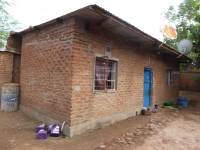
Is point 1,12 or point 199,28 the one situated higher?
point 1,12

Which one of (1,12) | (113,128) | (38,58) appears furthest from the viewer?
(1,12)

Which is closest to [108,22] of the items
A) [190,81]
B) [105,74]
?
[105,74]

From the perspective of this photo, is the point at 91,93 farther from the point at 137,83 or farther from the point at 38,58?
the point at 137,83

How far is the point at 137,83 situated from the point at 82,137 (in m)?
4.09

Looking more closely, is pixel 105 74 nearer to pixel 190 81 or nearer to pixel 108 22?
pixel 108 22

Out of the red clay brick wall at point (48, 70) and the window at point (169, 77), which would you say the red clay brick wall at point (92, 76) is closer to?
the red clay brick wall at point (48, 70)

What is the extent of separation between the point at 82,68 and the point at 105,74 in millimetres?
1237

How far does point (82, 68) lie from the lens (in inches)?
233

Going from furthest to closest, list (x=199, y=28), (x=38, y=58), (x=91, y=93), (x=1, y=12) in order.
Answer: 1. (x=1, y=12)
2. (x=199, y=28)
3. (x=38, y=58)
4. (x=91, y=93)

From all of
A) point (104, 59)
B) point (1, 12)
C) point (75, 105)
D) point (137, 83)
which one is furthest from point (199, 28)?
point (1, 12)

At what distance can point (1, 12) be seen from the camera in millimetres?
19438

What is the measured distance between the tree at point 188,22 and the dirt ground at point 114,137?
714 centimetres

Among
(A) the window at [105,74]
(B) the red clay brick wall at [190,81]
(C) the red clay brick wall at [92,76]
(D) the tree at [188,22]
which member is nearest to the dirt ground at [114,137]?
(C) the red clay brick wall at [92,76]

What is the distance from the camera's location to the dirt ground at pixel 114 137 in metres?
4.98
